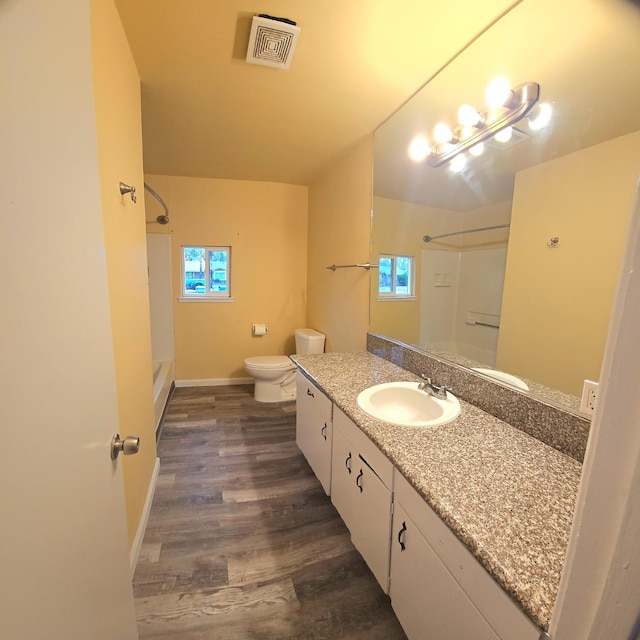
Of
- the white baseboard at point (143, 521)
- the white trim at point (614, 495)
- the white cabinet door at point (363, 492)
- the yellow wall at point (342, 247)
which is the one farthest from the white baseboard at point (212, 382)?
the white trim at point (614, 495)

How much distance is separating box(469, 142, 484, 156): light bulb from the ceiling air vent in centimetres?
98

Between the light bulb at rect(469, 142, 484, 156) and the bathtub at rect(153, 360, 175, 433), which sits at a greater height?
the light bulb at rect(469, 142, 484, 156)

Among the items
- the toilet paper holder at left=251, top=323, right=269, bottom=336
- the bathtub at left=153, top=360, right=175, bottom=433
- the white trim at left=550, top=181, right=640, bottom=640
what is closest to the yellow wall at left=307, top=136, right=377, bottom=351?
the toilet paper holder at left=251, top=323, right=269, bottom=336

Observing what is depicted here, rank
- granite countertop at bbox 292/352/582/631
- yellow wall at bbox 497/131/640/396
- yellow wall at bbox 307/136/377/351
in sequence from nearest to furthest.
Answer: granite countertop at bbox 292/352/582/631
yellow wall at bbox 497/131/640/396
yellow wall at bbox 307/136/377/351

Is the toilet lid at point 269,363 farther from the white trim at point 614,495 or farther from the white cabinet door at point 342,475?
the white trim at point 614,495

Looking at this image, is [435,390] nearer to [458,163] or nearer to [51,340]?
[458,163]

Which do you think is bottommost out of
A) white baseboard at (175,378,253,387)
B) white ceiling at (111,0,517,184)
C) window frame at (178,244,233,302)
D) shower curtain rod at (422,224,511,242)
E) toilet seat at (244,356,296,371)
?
white baseboard at (175,378,253,387)

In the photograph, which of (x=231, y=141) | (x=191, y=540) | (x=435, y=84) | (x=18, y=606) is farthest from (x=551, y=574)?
(x=231, y=141)

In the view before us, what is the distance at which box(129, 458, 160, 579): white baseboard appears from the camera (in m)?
1.34

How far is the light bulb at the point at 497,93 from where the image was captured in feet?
4.27

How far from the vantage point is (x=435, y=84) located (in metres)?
1.56

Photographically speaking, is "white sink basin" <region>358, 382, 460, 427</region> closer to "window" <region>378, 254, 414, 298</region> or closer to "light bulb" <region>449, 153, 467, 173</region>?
"window" <region>378, 254, 414, 298</region>

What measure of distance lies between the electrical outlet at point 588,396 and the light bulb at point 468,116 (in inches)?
51.0

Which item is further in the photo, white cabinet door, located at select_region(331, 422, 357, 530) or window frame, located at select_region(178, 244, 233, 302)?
window frame, located at select_region(178, 244, 233, 302)
